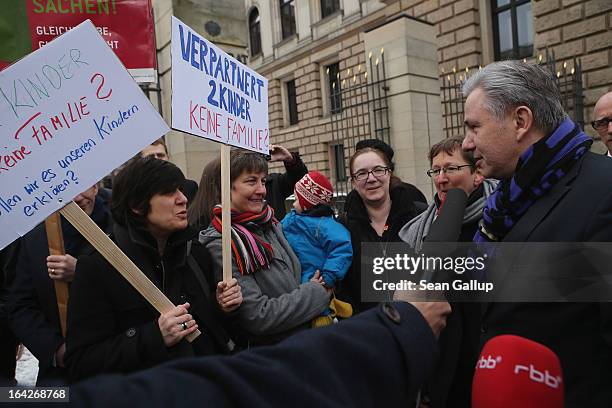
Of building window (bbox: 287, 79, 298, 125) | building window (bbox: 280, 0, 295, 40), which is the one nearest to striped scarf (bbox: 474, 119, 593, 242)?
building window (bbox: 287, 79, 298, 125)

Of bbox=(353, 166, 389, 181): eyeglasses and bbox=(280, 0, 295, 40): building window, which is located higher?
bbox=(280, 0, 295, 40): building window

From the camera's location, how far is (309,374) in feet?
2.30

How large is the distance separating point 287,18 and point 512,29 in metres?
12.0

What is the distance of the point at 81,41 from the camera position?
60.9 inches

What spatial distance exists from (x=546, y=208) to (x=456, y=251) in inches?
11.9

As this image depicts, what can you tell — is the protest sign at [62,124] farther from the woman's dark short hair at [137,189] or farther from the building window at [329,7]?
the building window at [329,7]

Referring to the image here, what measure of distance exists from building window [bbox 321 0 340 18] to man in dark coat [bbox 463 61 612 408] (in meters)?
17.8

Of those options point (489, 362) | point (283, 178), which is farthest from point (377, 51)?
point (489, 362)

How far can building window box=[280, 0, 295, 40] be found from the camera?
20125 mm

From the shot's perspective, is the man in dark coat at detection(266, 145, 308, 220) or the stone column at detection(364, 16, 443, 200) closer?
the man in dark coat at detection(266, 145, 308, 220)

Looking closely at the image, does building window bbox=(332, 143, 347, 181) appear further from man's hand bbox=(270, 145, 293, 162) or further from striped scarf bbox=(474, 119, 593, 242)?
striped scarf bbox=(474, 119, 593, 242)

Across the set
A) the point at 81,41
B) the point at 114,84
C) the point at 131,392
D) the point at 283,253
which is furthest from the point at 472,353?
the point at 81,41

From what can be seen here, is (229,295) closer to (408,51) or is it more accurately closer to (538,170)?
(538,170)

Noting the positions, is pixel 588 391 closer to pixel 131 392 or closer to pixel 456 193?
pixel 456 193
